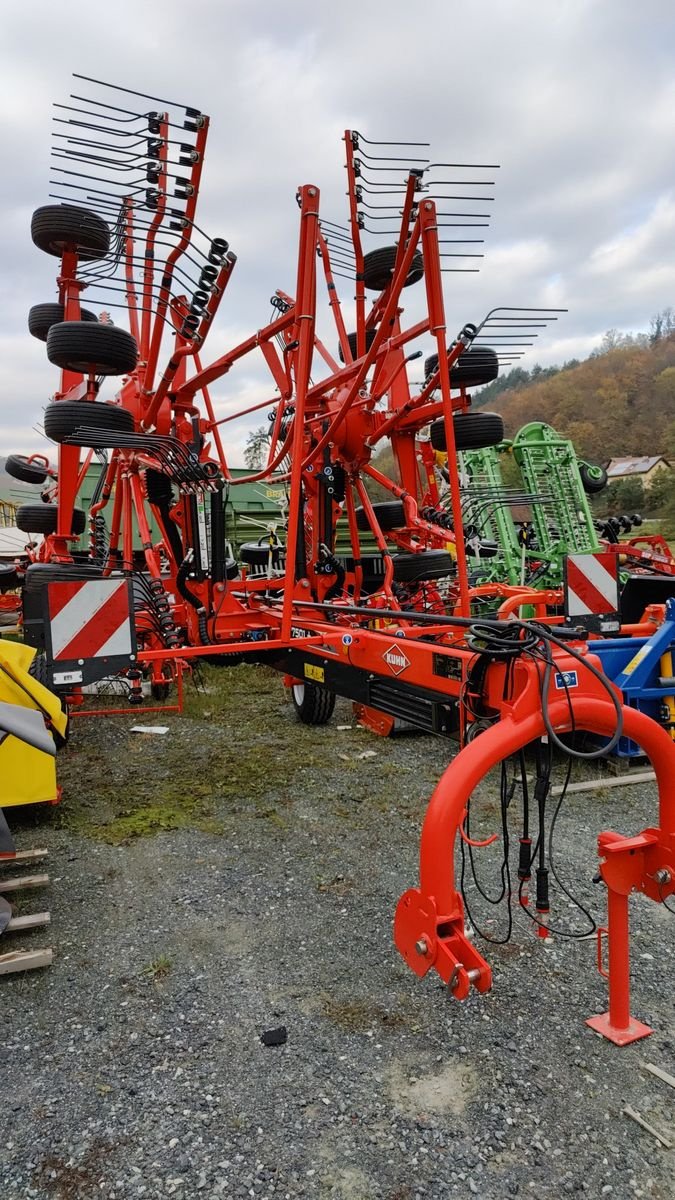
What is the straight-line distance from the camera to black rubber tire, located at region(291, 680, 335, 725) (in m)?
6.36

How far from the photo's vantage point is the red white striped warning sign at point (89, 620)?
132 inches

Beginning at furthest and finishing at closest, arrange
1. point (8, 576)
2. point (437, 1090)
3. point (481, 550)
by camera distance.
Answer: point (481, 550) → point (8, 576) → point (437, 1090)

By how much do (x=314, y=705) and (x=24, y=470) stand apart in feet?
16.4

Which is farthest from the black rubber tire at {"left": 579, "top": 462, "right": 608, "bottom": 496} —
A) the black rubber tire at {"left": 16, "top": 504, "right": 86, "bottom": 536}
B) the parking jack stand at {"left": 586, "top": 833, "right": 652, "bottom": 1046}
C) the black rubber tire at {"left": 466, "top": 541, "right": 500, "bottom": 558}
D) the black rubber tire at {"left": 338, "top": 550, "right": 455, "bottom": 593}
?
the parking jack stand at {"left": 586, "top": 833, "right": 652, "bottom": 1046}

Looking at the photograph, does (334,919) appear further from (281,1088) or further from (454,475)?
(454,475)

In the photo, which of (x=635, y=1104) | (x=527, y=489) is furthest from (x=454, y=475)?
(x=527, y=489)

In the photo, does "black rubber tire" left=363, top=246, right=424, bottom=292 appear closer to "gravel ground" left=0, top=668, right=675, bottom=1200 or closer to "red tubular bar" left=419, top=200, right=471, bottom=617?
"red tubular bar" left=419, top=200, right=471, bottom=617

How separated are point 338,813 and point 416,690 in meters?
1.48

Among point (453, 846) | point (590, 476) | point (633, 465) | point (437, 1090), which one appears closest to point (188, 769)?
point (437, 1090)

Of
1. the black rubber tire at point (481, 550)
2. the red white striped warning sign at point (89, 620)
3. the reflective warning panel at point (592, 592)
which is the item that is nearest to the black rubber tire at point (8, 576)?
the black rubber tire at point (481, 550)

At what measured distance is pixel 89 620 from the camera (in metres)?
3.42

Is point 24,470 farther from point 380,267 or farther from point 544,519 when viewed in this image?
point 544,519

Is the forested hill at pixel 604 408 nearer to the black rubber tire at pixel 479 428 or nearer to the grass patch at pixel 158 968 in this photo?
the black rubber tire at pixel 479 428

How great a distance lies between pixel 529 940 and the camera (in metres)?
2.94
